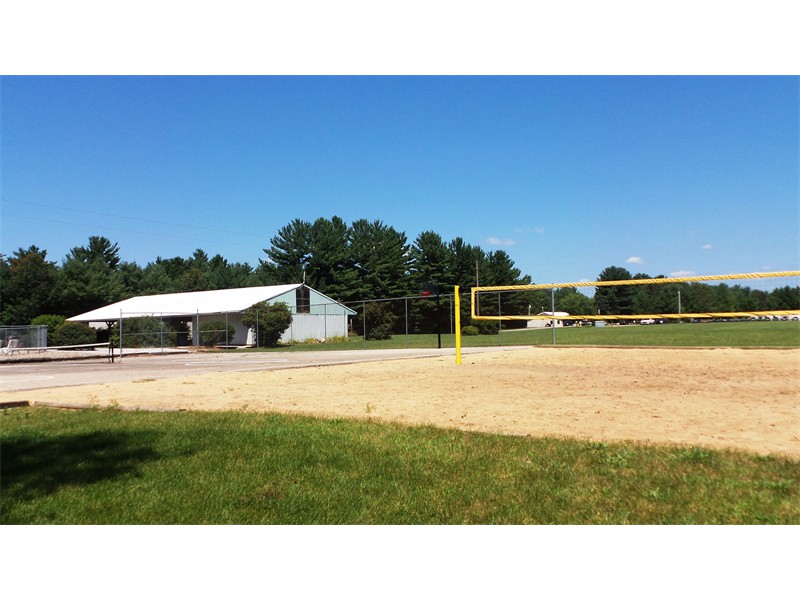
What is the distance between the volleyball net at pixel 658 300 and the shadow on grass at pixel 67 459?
12986 millimetres

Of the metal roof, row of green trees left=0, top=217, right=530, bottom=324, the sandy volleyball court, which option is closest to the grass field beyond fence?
the sandy volleyball court

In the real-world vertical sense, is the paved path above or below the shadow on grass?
below

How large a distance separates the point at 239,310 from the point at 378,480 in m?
36.0

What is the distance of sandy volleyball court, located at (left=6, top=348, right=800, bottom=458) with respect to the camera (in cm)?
582

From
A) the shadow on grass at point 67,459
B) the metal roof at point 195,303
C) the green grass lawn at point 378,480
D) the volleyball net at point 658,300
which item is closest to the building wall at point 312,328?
the metal roof at point 195,303

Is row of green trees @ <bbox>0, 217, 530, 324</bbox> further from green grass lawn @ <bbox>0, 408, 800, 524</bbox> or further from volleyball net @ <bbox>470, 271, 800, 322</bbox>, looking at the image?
green grass lawn @ <bbox>0, 408, 800, 524</bbox>

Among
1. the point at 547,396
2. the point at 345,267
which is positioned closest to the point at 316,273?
the point at 345,267

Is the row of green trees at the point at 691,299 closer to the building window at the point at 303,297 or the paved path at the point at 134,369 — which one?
the paved path at the point at 134,369

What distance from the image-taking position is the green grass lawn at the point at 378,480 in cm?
349

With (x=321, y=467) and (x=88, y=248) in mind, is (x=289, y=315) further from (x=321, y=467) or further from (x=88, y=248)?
(x=88, y=248)

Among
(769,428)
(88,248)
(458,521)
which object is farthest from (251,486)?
(88,248)

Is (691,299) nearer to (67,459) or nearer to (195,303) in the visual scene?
(67,459)

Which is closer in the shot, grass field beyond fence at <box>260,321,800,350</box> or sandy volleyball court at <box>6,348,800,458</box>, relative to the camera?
sandy volleyball court at <box>6,348,800,458</box>

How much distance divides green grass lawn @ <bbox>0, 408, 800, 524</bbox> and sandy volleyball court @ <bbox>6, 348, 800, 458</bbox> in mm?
861
